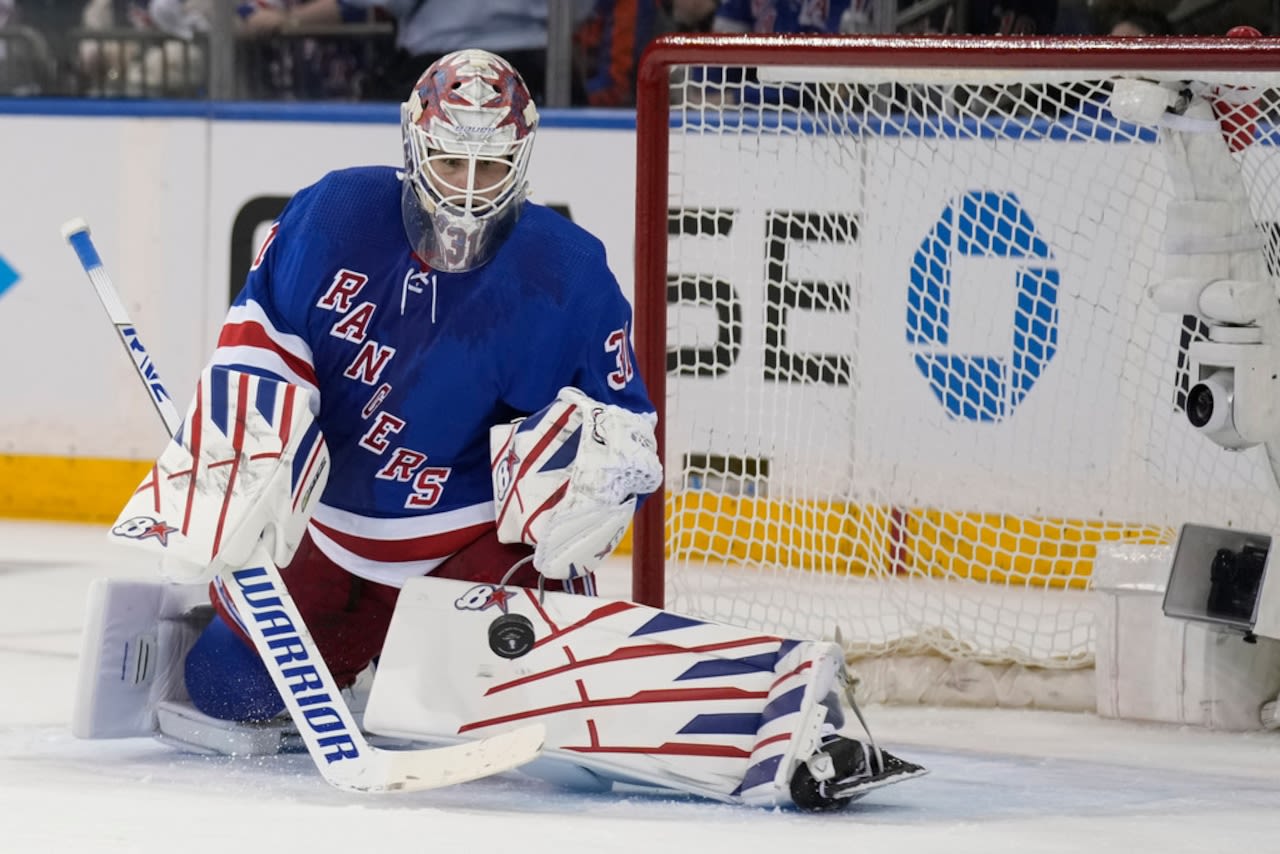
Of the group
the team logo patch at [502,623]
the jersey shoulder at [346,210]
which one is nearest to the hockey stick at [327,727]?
the team logo patch at [502,623]

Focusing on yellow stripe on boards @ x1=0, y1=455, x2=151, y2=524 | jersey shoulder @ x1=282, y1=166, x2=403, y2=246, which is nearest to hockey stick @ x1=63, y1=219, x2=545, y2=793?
jersey shoulder @ x1=282, y1=166, x2=403, y2=246

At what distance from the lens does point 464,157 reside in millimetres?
2377

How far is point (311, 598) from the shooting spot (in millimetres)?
2578

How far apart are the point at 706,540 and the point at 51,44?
89.0 inches

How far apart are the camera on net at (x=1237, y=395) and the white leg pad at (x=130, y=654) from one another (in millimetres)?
1383

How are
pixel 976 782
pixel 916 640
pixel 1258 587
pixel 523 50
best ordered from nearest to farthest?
pixel 976 782 < pixel 1258 587 < pixel 916 640 < pixel 523 50

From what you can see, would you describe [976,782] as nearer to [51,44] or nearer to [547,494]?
[547,494]

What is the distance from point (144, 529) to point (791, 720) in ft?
2.48

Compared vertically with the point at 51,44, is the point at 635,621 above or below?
below

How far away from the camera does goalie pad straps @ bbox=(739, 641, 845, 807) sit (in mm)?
2191

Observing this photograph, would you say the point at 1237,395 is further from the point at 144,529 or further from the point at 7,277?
the point at 7,277

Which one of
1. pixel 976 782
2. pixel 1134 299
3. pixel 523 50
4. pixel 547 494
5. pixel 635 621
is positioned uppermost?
pixel 523 50

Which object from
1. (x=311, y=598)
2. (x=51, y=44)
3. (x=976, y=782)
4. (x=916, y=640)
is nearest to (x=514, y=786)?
(x=311, y=598)

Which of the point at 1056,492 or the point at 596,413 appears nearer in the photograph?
the point at 596,413
